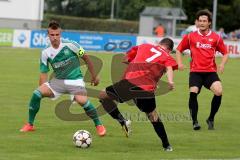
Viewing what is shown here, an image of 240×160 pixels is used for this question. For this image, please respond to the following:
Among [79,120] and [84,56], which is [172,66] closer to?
[84,56]

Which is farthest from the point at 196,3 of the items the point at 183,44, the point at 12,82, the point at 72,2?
the point at 183,44

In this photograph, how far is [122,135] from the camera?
11836 mm

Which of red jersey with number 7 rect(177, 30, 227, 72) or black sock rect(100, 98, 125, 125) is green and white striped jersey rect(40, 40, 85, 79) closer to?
black sock rect(100, 98, 125, 125)

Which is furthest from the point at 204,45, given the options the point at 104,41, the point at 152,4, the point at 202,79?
the point at 152,4

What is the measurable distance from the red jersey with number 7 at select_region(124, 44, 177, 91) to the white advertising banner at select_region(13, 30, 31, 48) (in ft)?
95.0

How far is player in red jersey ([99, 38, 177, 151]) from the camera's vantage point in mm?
10273

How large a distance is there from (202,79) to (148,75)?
2713mm

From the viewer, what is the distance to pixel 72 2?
81.1m

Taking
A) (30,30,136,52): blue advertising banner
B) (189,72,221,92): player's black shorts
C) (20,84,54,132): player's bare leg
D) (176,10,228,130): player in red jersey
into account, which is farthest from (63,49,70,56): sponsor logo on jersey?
(30,30,136,52): blue advertising banner

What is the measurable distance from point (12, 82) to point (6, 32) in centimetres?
1826

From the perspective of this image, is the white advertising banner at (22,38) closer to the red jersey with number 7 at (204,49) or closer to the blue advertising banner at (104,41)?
the blue advertising banner at (104,41)

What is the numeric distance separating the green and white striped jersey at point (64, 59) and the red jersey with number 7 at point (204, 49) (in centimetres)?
231

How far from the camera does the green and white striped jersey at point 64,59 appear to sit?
11539mm

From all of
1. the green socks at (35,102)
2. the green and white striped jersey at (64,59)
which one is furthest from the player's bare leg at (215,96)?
the green socks at (35,102)
